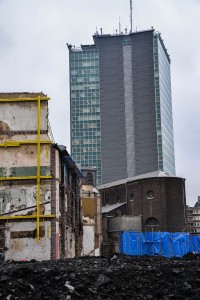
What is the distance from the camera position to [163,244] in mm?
36906

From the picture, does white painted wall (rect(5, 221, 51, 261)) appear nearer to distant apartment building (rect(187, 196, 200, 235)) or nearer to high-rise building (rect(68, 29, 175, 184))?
high-rise building (rect(68, 29, 175, 184))

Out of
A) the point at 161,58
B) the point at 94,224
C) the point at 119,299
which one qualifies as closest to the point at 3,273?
the point at 119,299

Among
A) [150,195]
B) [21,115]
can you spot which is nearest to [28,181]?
[21,115]

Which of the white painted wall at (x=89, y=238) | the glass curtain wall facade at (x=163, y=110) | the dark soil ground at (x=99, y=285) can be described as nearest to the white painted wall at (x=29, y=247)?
the dark soil ground at (x=99, y=285)

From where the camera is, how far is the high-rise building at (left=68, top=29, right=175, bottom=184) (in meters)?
122

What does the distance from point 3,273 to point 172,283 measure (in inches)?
175

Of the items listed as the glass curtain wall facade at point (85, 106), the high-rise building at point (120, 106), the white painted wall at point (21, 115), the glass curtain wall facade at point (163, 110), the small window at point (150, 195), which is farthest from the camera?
the glass curtain wall facade at point (85, 106)

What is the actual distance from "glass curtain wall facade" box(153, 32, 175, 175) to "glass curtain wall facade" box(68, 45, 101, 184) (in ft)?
49.3

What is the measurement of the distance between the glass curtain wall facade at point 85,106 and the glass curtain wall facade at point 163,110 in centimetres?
1503

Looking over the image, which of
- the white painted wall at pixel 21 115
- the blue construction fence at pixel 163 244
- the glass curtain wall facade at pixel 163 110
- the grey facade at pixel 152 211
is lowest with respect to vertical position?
the blue construction fence at pixel 163 244

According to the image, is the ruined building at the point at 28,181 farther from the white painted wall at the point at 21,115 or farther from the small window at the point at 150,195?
the small window at the point at 150,195

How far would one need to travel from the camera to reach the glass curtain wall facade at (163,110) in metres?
123

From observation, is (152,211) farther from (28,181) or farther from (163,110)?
(163,110)

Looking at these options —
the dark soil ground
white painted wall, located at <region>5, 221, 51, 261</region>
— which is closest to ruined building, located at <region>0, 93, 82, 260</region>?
white painted wall, located at <region>5, 221, 51, 261</region>
